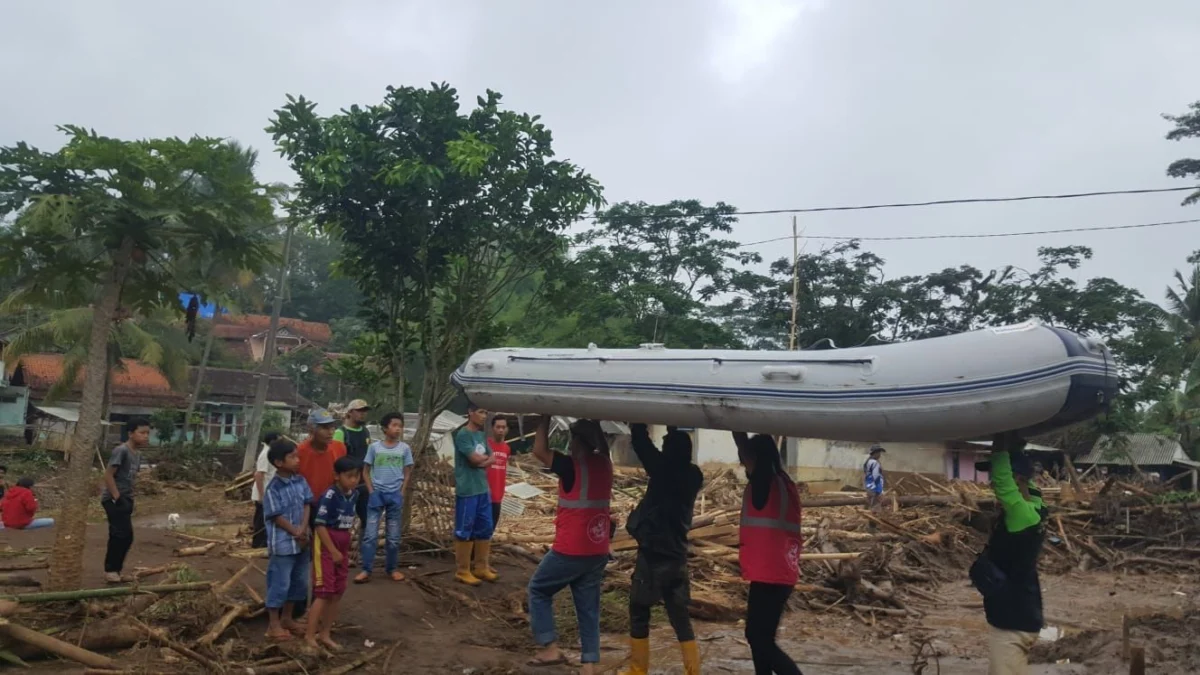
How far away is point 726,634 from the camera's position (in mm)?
8758

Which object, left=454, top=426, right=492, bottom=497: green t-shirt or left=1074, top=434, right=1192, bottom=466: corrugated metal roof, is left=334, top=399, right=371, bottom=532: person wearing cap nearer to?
left=454, top=426, right=492, bottom=497: green t-shirt

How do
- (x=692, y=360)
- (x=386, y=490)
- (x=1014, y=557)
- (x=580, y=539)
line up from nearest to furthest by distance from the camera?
1. (x=1014, y=557)
2. (x=692, y=360)
3. (x=580, y=539)
4. (x=386, y=490)

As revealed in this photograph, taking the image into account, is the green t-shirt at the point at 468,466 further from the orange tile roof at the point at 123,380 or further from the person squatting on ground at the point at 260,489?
the orange tile roof at the point at 123,380

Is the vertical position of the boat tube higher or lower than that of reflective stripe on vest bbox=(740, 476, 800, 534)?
higher

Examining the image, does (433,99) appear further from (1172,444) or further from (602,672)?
(1172,444)

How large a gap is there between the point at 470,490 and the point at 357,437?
1.21 meters

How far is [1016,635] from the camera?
17.8 ft

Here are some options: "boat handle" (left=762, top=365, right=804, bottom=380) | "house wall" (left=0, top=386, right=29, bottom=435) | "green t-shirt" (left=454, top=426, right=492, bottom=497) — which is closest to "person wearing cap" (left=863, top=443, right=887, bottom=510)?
"green t-shirt" (left=454, top=426, right=492, bottom=497)

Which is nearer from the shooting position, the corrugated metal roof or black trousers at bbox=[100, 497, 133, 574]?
black trousers at bbox=[100, 497, 133, 574]

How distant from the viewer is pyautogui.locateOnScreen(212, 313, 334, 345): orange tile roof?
2272 inches

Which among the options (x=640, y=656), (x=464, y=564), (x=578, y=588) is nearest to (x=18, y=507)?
(x=464, y=564)

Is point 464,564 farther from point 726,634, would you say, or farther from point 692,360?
point 692,360

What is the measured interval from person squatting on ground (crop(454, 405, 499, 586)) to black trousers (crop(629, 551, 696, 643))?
304cm

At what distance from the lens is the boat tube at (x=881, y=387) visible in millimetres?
4812
